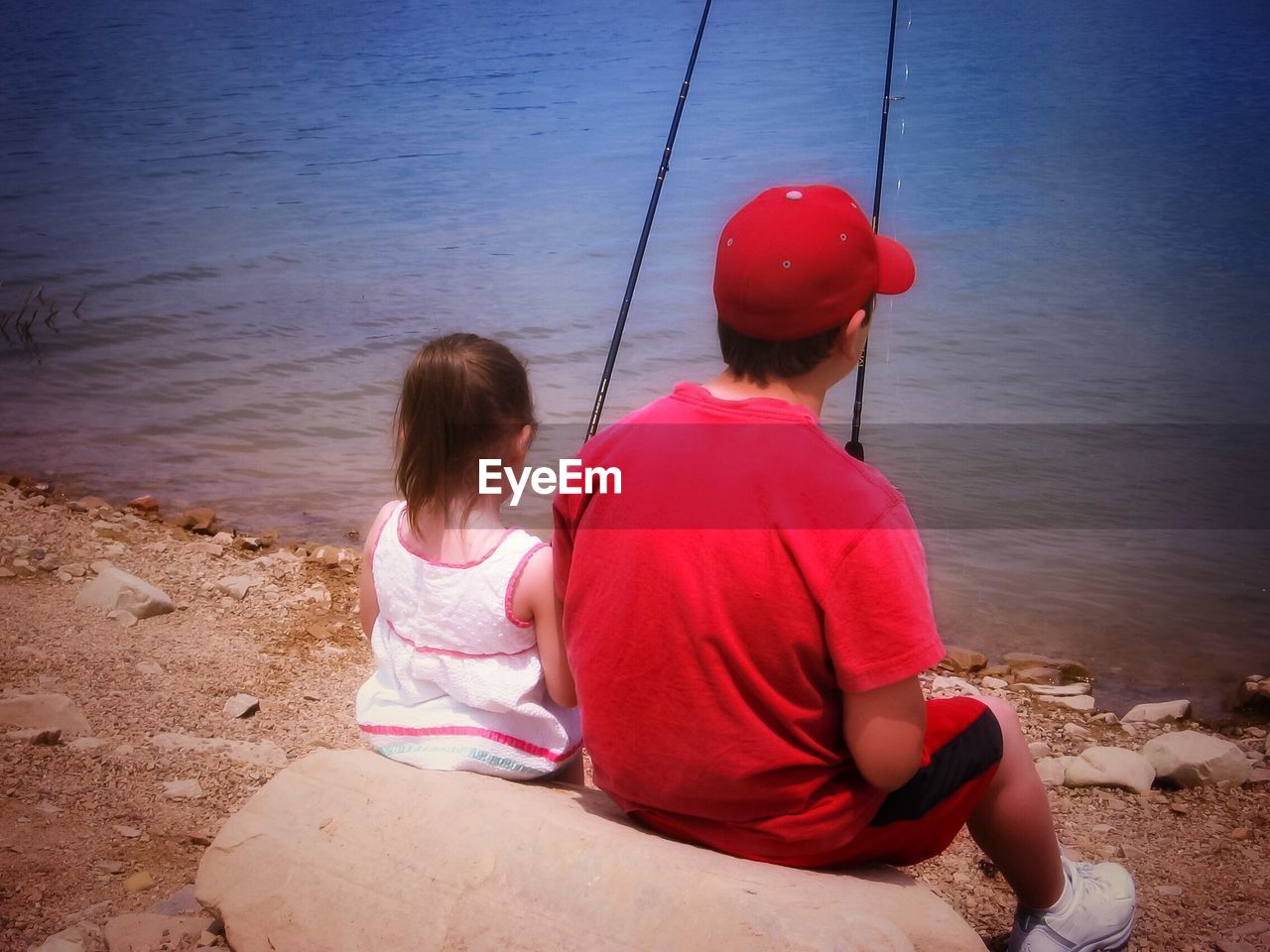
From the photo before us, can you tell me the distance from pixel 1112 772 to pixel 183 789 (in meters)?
1.79

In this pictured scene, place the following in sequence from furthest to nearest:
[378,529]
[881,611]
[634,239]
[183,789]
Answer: [634,239], [183,789], [378,529], [881,611]

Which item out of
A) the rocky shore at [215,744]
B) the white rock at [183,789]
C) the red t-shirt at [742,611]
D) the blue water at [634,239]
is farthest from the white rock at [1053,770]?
the white rock at [183,789]

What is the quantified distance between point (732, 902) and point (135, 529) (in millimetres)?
2784

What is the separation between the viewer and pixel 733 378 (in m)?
1.43

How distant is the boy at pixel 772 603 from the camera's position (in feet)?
4.20

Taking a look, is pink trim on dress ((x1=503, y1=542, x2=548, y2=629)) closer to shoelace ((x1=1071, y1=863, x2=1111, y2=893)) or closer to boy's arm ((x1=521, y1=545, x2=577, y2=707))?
boy's arm ((x1=521, y1=545, x2=577, y2=707))

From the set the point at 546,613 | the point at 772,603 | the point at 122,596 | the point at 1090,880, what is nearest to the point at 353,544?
the point at 122,596

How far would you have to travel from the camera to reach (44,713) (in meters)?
2.23

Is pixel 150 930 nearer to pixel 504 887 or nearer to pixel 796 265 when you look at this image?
pixel 504 887

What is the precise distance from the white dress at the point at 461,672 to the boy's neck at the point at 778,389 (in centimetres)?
42

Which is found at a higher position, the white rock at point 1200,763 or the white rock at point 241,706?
the white rock at point 241,706

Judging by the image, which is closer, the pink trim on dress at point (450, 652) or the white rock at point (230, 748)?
the pink trim on dress at point (450, 652)

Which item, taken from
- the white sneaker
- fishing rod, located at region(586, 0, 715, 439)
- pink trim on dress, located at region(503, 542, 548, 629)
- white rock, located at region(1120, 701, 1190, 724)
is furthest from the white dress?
white rock, located at region(1120, 701, 1190, 724)

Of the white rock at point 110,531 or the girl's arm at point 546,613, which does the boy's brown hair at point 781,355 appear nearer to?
the girl's arm at point 546,613
